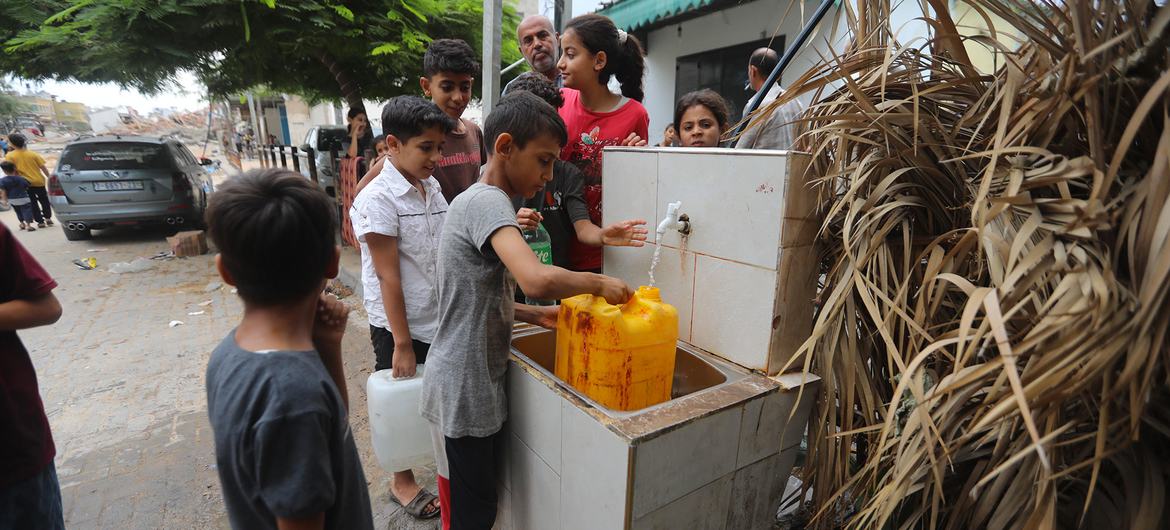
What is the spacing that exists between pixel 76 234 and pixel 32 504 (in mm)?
10434

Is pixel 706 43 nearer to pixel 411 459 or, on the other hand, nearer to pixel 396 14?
pixel 396 14

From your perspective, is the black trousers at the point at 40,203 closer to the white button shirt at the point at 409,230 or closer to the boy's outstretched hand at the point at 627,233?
the white button shirt at the point at 409,230

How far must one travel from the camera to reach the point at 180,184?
8.71 m

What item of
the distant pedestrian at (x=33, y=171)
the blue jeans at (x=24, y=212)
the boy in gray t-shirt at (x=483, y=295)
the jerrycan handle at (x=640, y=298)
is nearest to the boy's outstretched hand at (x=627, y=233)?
the jerrycan handle at (x=640, y=298)

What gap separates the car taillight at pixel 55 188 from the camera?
26.5ft

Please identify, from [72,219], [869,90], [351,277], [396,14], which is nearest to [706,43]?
[396,14]

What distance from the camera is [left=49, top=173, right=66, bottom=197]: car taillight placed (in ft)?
26.5

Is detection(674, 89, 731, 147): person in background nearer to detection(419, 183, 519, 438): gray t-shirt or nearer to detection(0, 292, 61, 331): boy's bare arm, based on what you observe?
detection(419, 183, 519, 438): gray t-shirt

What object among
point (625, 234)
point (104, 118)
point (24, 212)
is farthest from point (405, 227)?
point (104, 118)

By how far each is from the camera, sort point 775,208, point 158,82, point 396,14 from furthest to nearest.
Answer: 1. point 158,82
2. point 396,14
3. point 775,208

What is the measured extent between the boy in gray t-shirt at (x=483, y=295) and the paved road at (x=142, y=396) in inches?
39.8

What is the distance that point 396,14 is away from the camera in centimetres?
611

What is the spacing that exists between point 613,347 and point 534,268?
1.27 ft

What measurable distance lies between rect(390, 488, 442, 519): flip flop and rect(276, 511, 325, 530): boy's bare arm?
5.35 feet
